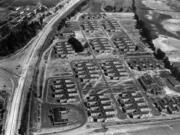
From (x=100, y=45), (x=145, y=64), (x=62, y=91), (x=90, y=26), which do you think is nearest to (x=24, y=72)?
(x=62, y=91)

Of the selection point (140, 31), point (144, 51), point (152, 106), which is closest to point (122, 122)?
point (152, 106)

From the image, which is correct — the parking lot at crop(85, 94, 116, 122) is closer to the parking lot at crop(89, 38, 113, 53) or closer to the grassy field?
the parking lot at crop(89, 38, 113, 53)

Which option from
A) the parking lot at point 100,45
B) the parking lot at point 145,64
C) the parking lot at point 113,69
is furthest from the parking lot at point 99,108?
the parking lot at point 100,45

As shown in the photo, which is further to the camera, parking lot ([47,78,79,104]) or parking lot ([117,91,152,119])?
parking lot ([47,78,79,104])

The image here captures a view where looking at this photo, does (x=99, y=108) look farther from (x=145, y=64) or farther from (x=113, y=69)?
(x=145, y=64)

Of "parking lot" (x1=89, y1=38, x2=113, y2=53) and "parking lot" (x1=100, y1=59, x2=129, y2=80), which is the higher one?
"parking lot" (x1=89, y1=38, x2=113, y2=53)

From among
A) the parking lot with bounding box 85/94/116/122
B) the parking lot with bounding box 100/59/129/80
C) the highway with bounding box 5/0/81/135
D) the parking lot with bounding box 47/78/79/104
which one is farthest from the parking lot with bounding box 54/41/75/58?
the parking lot with bounding box 85/94/116/122

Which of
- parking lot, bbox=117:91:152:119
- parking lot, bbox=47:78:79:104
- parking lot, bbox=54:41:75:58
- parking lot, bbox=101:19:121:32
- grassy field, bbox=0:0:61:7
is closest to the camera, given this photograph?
parking lot, bbox=117:91:152:119

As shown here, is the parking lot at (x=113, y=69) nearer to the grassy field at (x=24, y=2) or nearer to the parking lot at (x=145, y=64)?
the parking lot at (x=145, y=64)

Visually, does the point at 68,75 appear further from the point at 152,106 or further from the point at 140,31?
the point at 140,31
